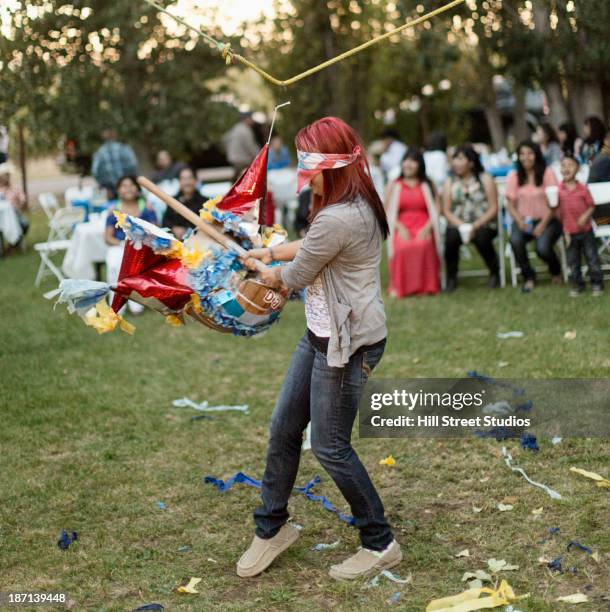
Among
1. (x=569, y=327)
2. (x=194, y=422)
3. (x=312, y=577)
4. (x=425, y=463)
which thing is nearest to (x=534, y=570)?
(x=312, y=577)

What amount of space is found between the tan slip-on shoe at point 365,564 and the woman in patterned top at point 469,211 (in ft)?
17.7

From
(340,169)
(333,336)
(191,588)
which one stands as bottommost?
(191,588)

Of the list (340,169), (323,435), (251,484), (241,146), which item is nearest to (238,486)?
(251,484)

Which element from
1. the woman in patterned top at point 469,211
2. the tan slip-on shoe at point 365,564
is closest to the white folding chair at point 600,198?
the woman in patterned top at point 469,211

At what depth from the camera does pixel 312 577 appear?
3523 mm

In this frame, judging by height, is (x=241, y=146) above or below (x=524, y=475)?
above

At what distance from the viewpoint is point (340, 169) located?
10.4ft

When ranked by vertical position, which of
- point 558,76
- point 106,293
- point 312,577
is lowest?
point 312,577

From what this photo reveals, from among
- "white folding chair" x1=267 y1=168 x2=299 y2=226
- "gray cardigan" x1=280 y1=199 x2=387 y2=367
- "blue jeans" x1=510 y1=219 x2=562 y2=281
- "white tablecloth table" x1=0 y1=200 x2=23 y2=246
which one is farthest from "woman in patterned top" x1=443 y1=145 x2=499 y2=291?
"white tablecloth table" x1=0 y1=200 x2=23 y2=246

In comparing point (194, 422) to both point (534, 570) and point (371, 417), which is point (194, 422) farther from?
point (534, 570)

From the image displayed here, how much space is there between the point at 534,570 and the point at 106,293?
182 centimetres

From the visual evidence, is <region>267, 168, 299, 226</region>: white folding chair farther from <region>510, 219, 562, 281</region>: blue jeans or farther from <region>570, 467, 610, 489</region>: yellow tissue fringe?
<region>570, 467, 610, 489</region>: yellow tissue fringe

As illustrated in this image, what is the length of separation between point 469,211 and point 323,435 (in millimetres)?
5708

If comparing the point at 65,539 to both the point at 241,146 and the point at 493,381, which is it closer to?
the point at 493,381
